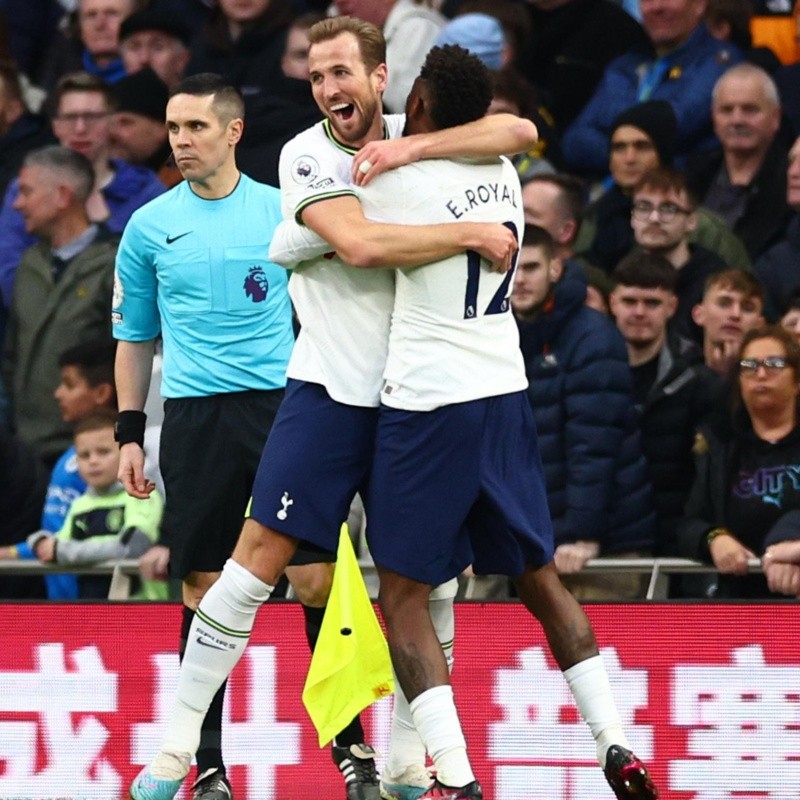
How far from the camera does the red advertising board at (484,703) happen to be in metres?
7.55

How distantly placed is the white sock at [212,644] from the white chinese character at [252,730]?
1029 millimetres

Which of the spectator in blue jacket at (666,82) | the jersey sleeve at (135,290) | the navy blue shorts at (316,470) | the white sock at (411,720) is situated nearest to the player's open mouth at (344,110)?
the navy blue shorts at (316,470)

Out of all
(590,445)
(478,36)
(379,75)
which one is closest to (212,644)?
(379,75)

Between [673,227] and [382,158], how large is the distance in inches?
154

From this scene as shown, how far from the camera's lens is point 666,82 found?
10562 mm

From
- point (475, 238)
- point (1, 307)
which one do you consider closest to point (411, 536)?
point (475, 238)

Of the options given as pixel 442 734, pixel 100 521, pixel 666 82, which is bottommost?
pixel 442 734

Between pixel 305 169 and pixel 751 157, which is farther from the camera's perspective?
pixel 751 157

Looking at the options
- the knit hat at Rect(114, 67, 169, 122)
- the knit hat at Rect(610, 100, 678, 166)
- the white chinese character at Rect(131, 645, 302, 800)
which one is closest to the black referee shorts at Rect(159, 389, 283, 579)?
the white chinese character at Rect(131, 645, 302, 800)

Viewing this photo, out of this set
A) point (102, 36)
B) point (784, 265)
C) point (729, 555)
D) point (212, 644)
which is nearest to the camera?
point (212, 644)

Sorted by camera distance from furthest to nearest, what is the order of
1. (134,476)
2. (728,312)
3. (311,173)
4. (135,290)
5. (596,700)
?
(728,312)
(135,290)
(134,476)
(596,700)
(311,173)

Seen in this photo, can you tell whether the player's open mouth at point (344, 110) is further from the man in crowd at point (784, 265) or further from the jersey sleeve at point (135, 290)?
the man in crowd at point (784, 265)

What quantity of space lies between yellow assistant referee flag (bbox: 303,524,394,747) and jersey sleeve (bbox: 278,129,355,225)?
145 cm

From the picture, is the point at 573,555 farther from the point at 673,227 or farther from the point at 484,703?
the point at 673,227
